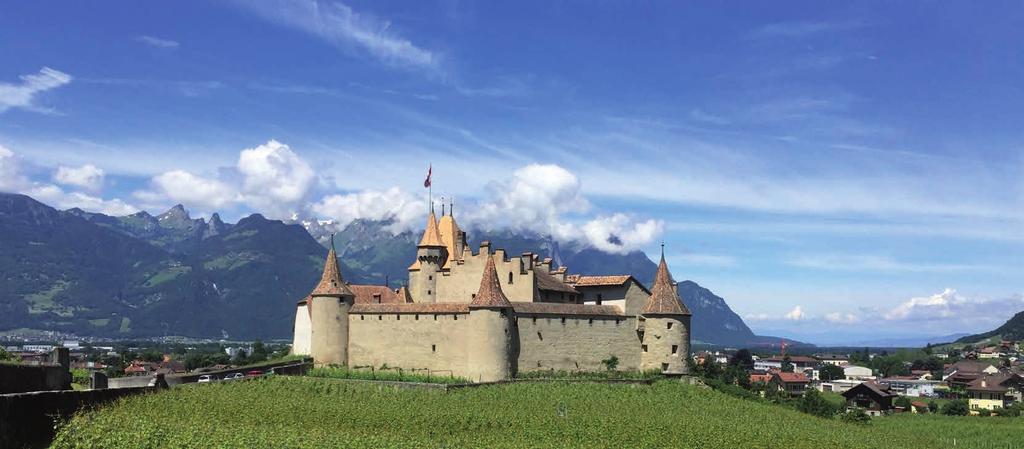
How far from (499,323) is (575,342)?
5.92 meters

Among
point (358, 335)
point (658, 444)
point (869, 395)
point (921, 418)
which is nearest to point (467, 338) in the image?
point (358, 335)

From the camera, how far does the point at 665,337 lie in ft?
199

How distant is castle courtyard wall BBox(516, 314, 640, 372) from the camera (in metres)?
57.8

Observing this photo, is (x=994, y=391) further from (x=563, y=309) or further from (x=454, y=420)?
(x=454, y=420)

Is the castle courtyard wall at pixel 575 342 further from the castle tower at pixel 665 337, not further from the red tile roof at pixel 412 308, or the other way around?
the red tile roof at pixel 412 308

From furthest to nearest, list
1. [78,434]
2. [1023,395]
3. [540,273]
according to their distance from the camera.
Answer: [1023,395]
[540,273]
[78,434]

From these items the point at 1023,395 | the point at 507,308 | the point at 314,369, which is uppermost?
the point at 507,308

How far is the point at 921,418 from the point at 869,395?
1151 cm

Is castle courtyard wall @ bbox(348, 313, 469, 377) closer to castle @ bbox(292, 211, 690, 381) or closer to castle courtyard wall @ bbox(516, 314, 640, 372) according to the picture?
castle @ bbox(292, 211, 690, 381)

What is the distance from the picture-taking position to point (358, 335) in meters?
60.9

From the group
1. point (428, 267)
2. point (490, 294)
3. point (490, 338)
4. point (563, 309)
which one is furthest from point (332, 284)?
point (563, 309)

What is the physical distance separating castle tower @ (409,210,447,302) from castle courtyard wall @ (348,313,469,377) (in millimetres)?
6101

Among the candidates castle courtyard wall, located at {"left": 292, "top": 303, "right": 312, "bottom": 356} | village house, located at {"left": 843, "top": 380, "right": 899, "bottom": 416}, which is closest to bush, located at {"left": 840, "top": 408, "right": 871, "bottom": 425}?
village house, located at {"left": 843, "top": 380, "right": 899, "bottom": 416}

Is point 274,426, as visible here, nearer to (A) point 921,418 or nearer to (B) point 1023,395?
(A) point 921,418
